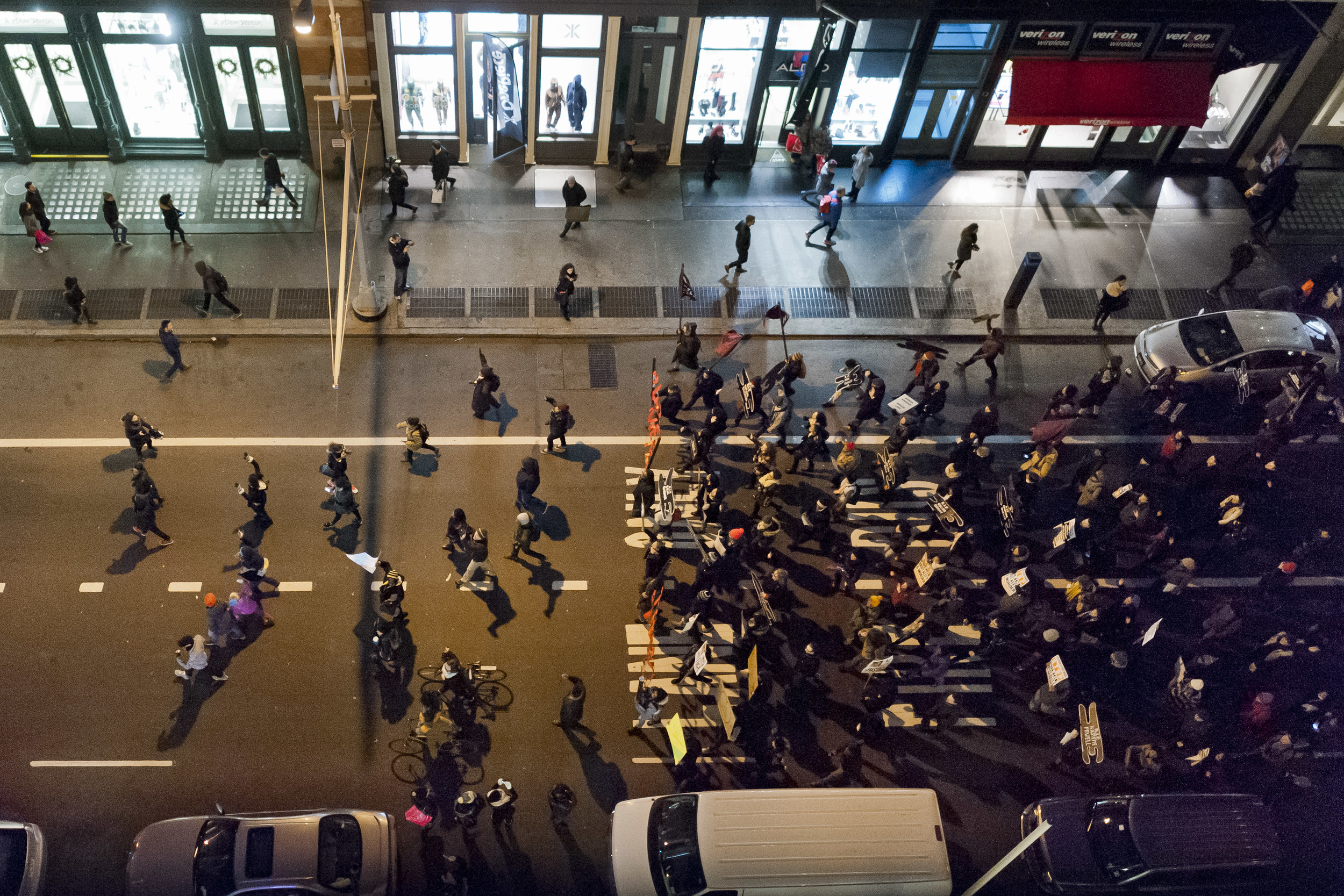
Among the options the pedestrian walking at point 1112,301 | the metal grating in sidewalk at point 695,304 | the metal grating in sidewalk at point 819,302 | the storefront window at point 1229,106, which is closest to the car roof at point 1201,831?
the pedestrian walking at point 1112,301

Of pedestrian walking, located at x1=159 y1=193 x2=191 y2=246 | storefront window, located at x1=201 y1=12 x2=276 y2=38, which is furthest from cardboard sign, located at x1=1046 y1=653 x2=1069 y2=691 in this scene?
storefront window, located at x1=201 y1=12 x2=276 y2=38

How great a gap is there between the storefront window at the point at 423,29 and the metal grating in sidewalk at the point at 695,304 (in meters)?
7.54

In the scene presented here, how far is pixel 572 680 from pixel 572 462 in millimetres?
5772

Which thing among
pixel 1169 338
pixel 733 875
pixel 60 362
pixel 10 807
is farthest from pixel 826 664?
pixel 60 362

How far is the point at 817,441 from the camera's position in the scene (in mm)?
20500

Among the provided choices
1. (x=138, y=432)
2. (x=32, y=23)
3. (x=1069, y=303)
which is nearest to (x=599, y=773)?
(x=138, y=432)

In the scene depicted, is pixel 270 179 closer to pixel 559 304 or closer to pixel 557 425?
pixel 559 304

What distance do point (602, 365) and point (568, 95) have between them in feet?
23.4

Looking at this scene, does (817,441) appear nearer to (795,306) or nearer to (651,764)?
(795,306)

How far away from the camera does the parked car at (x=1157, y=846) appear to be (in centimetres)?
1572

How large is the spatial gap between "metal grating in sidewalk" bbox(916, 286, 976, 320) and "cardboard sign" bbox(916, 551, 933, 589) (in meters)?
8.02

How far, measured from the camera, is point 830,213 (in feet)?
80.1

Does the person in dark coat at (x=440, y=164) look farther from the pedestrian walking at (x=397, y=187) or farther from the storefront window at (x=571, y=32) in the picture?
the storefront window at (x=571, y=32)

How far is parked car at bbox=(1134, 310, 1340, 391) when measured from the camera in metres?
22.2
